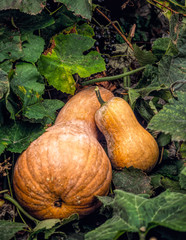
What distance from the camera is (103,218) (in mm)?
1384

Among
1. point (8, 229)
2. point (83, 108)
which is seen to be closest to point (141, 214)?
point (8, 229)

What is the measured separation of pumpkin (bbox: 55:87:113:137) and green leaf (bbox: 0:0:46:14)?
56cm

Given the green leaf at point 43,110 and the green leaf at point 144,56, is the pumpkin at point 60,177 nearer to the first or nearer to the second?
the green leaf at point 43,110

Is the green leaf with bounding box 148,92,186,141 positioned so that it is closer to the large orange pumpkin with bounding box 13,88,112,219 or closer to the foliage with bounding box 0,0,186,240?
the foliage with bounding box 0,0,186,240

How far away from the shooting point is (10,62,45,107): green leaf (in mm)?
1418

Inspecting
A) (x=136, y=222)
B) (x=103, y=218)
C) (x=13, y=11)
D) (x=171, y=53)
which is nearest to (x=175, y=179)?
(x=103, y=218)

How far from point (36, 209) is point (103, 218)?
354 millimetres

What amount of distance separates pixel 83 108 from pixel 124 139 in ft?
1.05

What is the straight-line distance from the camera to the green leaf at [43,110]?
137 centimetres

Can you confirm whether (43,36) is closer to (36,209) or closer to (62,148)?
(62,148)

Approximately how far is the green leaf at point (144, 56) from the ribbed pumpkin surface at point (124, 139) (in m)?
0.33

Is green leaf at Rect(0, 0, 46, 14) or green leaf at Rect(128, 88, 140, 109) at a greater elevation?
green leaf at Rect(0, 0, 46, 14)

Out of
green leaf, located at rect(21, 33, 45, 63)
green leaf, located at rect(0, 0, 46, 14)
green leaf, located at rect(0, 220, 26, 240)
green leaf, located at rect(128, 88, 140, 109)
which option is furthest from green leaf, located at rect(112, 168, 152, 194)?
green leaf, located at rect(0, 0, 46, 14)

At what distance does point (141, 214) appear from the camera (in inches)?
35.7
